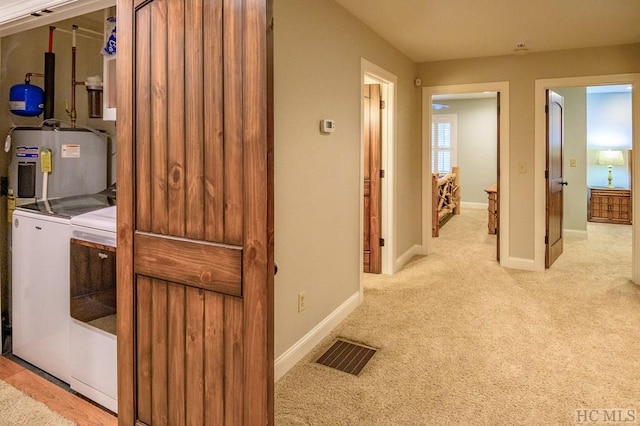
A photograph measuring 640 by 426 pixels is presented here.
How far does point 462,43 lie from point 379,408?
359 centimetres

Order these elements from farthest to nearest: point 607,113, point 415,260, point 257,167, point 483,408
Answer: point 607,113, point 415,260, point 483,408, point 257,167

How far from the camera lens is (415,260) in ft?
16.5

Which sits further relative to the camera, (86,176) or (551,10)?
(551,10)

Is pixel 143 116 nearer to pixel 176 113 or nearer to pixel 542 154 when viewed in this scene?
pixel 176 113

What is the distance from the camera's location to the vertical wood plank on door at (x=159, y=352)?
1.56m

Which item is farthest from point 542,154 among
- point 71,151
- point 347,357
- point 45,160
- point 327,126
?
point 45,160

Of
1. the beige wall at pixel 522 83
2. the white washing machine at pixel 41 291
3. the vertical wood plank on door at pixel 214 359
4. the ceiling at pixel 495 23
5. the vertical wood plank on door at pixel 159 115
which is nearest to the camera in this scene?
the vertical wood plank on door at pixel 214 359

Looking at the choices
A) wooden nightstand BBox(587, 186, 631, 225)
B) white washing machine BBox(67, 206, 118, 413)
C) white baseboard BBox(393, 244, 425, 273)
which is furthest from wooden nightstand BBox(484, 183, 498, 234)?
white washing machine BBox(67, 206, 118, 413)

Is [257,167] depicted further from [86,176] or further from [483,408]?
[86,176]

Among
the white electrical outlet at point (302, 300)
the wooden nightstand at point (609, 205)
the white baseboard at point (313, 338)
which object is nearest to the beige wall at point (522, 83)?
the white baseboard at point (313, 338)

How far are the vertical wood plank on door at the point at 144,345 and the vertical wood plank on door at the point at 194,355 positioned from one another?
21 centimetres

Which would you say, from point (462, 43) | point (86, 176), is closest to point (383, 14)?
point (462, 43)

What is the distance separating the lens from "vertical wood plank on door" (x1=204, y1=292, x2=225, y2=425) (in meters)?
1.41

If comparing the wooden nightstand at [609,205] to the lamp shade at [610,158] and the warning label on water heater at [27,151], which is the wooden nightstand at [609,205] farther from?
the warning label on water heater at [27,151]
